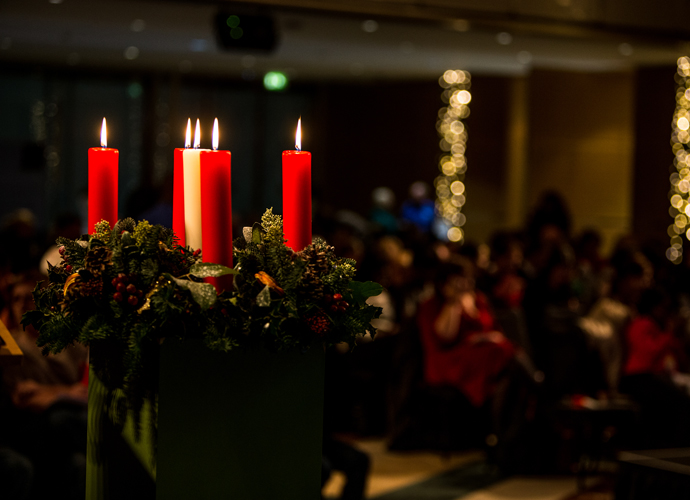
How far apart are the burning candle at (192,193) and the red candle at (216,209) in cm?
1

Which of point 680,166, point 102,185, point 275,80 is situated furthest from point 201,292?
point 275,80

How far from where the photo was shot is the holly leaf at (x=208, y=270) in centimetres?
106

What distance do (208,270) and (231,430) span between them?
8.1 inches

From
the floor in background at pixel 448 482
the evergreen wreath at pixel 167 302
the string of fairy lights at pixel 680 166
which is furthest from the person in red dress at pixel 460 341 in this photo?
the string of fairy lights at pixel 680 166

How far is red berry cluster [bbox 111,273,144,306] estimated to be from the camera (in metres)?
1.05

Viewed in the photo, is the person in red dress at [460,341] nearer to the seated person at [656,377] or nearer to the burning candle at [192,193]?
the seated person at [656,377]

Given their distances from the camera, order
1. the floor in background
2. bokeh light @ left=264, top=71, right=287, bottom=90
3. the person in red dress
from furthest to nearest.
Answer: bokeh light @ left=264, top=71, right=287, bottom=90, the person in red dress, the floor in background

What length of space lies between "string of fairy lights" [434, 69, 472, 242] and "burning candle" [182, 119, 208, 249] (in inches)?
494

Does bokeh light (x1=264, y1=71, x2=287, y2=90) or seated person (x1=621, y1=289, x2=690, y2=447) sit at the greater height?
bokeh light (x1=264, y1=71, x2=287, y2=90)

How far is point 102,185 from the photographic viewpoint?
1172 millimetres

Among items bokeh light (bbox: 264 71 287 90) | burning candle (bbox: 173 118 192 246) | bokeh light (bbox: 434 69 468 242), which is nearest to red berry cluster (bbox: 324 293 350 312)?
burning candle (bbox: 173 118 192 246)

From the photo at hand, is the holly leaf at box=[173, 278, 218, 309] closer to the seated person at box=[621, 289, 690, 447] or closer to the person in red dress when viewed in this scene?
the person in red dress

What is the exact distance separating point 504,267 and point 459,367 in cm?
154

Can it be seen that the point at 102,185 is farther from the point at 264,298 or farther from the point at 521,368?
the point at 521,368
